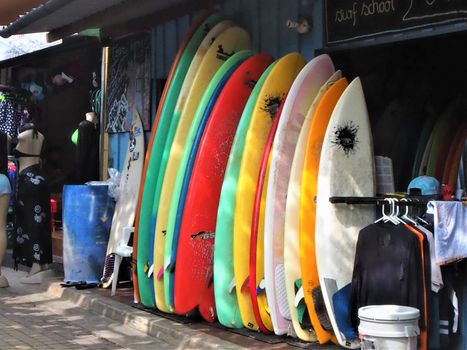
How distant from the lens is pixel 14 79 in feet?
36.9

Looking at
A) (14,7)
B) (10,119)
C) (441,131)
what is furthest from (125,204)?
(10,119)

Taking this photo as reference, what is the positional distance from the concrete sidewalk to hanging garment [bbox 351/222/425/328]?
594 millimetres

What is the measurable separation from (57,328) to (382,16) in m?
3.57

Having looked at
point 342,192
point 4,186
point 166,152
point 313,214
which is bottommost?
point 313,214

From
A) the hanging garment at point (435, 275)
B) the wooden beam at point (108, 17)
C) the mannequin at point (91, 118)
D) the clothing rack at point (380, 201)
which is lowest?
the hanging garment at point (435, 275)

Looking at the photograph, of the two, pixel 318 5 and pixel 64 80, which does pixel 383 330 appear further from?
pixel 64 80

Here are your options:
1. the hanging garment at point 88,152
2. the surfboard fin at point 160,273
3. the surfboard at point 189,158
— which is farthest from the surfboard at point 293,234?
the hanging garment at point 88,152

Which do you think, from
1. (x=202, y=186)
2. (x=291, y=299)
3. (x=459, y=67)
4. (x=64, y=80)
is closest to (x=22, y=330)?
(x=202, y=186)

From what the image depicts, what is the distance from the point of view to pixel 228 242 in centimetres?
516

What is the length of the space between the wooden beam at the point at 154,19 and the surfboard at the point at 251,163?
5.10ft

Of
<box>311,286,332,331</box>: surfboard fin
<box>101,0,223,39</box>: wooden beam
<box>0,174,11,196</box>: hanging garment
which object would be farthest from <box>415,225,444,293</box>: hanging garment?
<box>0,174,11,196</box>: hanging garment

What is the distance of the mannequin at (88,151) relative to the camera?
8.44m

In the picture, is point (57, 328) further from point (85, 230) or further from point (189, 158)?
point (189, 158)

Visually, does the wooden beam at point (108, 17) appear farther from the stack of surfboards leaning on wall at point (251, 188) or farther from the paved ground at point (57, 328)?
the paved ground at point (57, 328)
